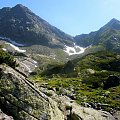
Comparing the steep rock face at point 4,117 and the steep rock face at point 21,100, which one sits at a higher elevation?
the steep rock face at point 21,100

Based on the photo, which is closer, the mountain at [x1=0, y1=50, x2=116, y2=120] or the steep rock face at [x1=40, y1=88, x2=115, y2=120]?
the mountain at [x1=0, y1=50, x2=116, y2=120]

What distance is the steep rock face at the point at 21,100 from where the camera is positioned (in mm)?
28453

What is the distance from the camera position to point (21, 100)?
28.9m

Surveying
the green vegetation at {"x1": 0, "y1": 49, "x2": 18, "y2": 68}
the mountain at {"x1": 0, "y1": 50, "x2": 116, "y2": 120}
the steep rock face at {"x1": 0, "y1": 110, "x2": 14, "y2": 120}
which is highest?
the green vegetation at {"x1": 0, "y1": 49, "x2": 18, "y2": 68}

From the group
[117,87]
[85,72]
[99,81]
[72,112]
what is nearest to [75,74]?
[85,72]

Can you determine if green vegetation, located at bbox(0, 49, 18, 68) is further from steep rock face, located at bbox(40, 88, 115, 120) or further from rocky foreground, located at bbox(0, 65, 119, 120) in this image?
steep rock face, located at bbox(40, 88, 115, 120)

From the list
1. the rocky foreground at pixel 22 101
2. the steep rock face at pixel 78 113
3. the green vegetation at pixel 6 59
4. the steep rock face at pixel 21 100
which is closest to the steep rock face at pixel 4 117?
the rocky foreground at pixel 22 101

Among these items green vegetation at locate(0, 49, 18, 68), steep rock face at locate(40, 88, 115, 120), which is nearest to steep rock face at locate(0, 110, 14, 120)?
green vegetation at locate(0, 49, 18, 68)

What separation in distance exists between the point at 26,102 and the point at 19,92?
1140 mm

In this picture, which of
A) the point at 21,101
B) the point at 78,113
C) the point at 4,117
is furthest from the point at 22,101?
the point at 78,113

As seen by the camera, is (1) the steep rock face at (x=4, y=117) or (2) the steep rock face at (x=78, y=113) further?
(2) the steep rock face at (x=78, y=113)

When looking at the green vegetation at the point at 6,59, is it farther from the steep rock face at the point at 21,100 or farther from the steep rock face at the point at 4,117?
the steep rock face at the point at 4,117

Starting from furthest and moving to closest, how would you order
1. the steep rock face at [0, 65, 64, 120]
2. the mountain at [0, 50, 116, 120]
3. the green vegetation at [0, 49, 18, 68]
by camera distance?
the green vegetation at [0, 49, 18, 68], the steep rock face at [0, 65, 64, 120], the mountain at [0, 50, 116, 120]

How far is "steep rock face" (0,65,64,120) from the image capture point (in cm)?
2845
